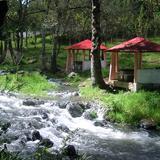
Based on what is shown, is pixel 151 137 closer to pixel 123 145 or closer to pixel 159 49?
pixel 123 145

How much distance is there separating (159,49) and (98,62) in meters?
3.58

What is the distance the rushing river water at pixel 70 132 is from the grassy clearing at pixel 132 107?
0.63 metres

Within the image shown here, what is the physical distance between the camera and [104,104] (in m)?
20.5

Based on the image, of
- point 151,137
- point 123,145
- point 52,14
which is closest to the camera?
point 123,145

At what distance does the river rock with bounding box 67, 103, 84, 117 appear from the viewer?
19789mm

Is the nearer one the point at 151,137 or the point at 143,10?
the point at 151,137

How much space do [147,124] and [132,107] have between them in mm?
1598

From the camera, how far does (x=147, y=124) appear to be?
59.2 feet

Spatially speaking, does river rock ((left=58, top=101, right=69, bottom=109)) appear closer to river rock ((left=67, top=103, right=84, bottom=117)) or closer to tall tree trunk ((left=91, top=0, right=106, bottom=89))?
river rock ((left=67, top=103, right=84, bottom=117))

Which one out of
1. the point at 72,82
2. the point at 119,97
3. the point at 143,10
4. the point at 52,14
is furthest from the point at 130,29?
the point at 119,97

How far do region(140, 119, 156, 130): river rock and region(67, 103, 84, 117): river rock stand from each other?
3023 mm

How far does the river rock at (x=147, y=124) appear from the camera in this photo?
17.9 metres

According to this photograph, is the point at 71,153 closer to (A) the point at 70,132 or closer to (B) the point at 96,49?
(A) the point at 70,132

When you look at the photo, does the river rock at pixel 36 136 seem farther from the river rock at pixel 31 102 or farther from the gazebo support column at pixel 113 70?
the gazebo support column at pixel 113 70
